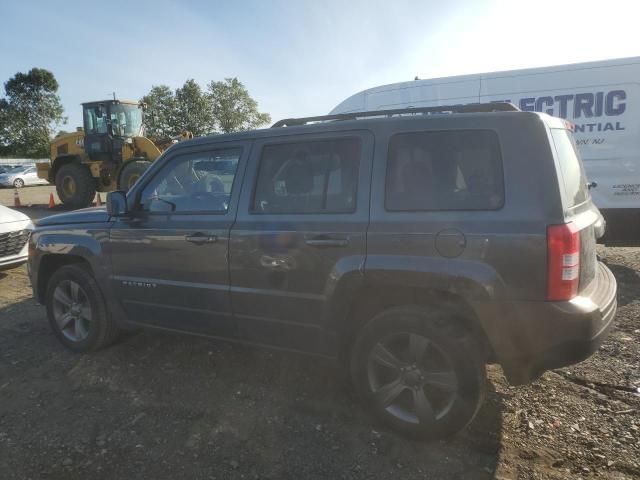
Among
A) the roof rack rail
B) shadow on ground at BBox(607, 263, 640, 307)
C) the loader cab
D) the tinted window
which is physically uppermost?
the loader cab

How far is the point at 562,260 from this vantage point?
2320 millimetres

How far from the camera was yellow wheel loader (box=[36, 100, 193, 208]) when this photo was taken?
1395cm

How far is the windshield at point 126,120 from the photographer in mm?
14078

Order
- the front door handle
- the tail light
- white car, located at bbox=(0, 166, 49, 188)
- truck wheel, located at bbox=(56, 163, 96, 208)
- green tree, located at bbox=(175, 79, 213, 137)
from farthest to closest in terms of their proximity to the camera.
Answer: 1. green tree, located at bbox=(175, 79, 213, 137)
2. white car, located at bbox=(0, 166, 49, 188)
3. truck wheel, located at bbox=(56, 163, 96, 208)
4. the front door handle
5. the tail light

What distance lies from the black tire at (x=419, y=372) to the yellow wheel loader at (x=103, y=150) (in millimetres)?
12109

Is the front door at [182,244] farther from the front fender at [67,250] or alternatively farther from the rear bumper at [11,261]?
the rear bumper at [11,261]

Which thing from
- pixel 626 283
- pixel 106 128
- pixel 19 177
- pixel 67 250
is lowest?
pixel 626 283

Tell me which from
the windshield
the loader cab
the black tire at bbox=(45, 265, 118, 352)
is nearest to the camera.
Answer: the black tire at bbox=(45, 265, 118, 352)

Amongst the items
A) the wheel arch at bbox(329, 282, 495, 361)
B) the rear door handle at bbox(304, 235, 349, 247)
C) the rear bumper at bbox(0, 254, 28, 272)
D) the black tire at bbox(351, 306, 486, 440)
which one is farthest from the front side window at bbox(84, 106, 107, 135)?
the black tire at bbox(351, 306, 486, 440)

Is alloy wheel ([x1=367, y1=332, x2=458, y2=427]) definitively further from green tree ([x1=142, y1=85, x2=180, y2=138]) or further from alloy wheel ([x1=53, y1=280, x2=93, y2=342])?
green tree ([x1=142, y1=85, x2=180, y2=138])

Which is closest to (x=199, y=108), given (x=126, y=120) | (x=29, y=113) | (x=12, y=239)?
(x=29, y=113)

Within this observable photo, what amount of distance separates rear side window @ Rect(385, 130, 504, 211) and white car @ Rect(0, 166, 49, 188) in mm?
28669

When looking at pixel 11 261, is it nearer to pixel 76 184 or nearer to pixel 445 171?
pixel 445 171

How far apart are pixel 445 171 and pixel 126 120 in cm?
1386
